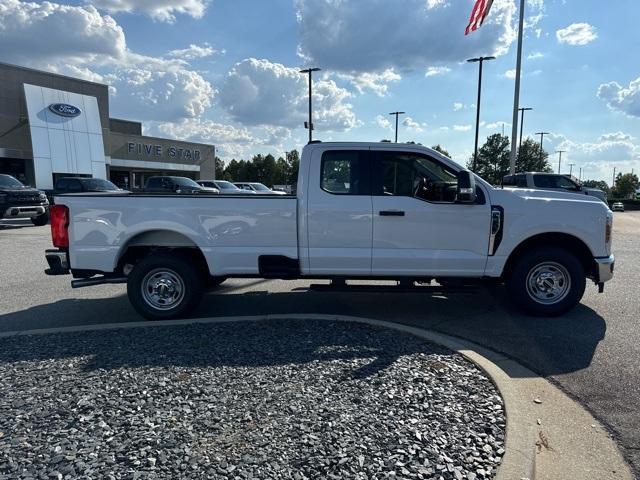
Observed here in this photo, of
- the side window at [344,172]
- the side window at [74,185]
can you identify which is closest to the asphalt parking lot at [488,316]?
the side window at [344,172]

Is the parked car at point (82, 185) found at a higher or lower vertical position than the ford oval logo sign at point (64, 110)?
lower

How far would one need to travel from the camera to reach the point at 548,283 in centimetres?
611

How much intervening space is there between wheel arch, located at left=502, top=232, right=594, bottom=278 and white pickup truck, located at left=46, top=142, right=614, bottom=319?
30 mm

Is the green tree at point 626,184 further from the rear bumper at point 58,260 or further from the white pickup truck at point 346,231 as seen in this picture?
the rear bumper at point 58,260

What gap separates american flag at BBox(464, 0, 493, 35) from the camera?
1809 cm

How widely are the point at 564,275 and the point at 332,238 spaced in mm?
2871

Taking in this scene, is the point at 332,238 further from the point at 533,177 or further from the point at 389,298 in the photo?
the point at 533,177

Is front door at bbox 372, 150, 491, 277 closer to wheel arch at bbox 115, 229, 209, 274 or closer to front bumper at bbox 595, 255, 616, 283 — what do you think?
front bumper at bbox 595, 255, 616, 283

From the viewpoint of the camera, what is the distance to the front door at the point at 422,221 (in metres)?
5.82

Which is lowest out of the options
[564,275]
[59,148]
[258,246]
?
[564,275]

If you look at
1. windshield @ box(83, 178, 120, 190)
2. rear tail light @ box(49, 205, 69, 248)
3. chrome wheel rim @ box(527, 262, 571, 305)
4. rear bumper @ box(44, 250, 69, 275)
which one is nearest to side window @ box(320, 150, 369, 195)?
chrome wheel rim @ box(527, 262, 571, 305)

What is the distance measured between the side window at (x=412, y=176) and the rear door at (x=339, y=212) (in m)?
0.19

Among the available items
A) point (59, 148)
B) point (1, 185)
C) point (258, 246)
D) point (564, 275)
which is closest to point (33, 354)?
point (258, 246)

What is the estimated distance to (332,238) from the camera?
589 centimetres
